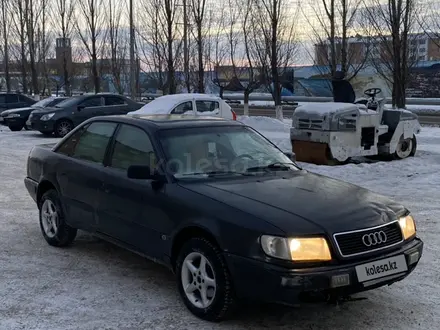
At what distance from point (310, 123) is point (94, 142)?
6877mm

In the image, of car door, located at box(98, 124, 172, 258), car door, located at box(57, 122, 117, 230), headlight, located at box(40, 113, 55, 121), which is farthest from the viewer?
headlight, located at box(40, 113, 55, 121)

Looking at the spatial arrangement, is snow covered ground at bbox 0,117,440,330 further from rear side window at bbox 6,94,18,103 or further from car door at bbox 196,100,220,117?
rear side window at bbox 6,94,18,103

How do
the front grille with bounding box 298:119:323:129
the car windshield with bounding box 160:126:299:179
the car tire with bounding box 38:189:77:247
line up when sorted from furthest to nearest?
the front grille with bounding box 298:119:323:129, the car tire with bounding box 38:189:77:247, the car windshield with bounding box 160:126:299:179

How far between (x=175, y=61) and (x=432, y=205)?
18006 mm

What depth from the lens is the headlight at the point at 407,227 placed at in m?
4.29

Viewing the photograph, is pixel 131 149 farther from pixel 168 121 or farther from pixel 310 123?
pixel 310 123

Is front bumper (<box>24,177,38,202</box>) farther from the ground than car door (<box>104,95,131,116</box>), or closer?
closer

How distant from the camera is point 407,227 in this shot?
4.38 metres

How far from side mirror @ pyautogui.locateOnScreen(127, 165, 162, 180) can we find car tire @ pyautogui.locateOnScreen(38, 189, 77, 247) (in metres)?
1.66

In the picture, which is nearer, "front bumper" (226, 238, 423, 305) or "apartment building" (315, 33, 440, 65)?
"front bumper" (226, 238, 423, 305)

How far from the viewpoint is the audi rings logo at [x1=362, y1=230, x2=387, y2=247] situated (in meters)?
3.91

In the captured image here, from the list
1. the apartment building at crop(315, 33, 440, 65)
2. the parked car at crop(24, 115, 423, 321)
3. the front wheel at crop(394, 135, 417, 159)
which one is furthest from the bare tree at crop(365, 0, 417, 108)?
the parked car at crop(24, 115, 423, 321)

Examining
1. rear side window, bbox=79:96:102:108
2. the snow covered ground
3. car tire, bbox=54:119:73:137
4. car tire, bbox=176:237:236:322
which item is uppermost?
rear side window, bbox=79:96:102:108

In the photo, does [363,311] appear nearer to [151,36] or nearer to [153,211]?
[153,211]
